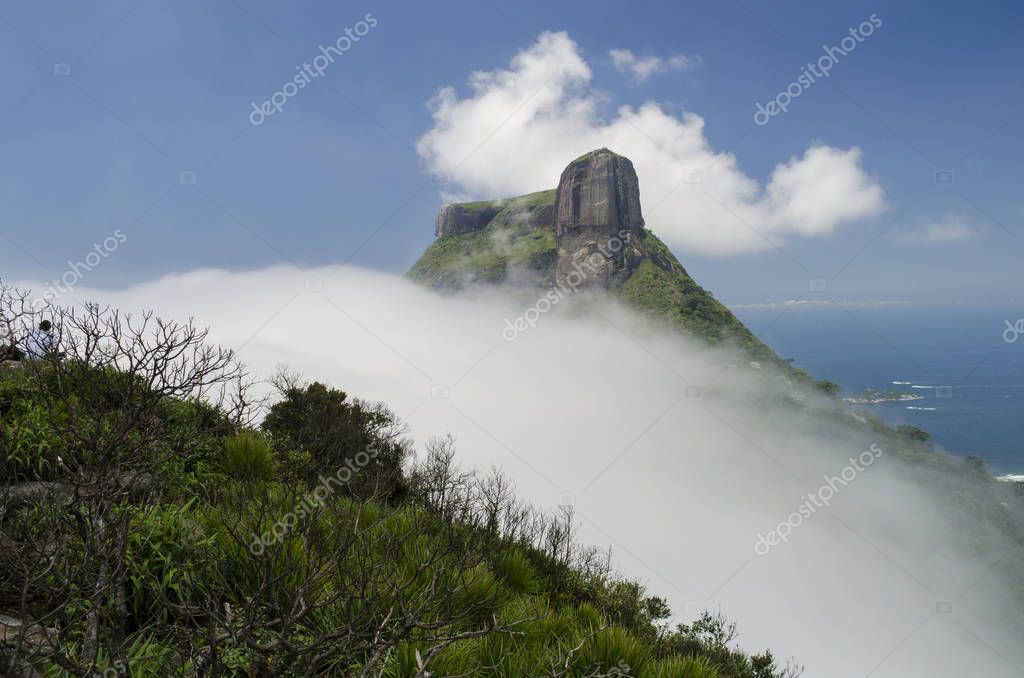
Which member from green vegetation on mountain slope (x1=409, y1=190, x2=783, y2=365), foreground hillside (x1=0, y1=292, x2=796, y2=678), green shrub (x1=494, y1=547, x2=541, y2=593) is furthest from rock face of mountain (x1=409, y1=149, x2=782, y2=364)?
foreground hillside (x1=0, y1=292, x2=796, y2=678)

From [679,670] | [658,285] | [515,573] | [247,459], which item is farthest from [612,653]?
[658,285]

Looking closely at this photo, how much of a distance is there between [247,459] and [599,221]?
16748cm

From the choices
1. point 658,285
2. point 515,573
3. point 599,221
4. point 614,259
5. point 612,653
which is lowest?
point 515,573

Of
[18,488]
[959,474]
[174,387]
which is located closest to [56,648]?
[174,387]

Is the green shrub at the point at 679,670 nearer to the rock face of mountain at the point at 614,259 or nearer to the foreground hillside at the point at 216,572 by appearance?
the foreground hillside at the point at 216,572

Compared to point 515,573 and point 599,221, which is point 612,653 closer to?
point 515,573

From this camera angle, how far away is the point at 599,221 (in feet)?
549

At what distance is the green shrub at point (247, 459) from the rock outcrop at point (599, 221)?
152928 mm

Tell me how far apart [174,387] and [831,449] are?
15780 cm

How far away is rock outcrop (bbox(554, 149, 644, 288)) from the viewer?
538ft

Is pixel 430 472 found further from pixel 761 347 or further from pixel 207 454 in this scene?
pixel 761 347

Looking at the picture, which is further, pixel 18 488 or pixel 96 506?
pixel 18 488

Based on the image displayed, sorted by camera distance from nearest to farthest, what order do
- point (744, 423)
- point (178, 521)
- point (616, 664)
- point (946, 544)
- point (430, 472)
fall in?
1. point (616, 664)
2. point (178, 521)
3. point (430, 472)
4. point (946, 544)
5. point (744, 423)

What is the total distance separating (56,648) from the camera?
2.54 m
